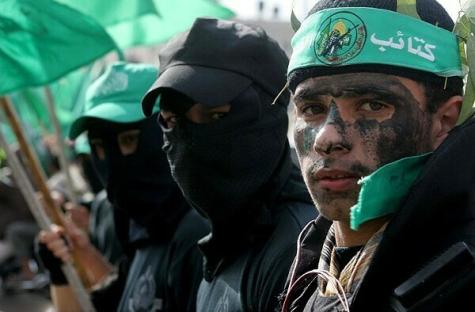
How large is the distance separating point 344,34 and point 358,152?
0.87 feet

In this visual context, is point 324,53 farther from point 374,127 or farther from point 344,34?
point 374,127

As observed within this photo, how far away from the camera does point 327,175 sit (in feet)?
6.53

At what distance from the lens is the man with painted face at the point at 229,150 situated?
9.50ft

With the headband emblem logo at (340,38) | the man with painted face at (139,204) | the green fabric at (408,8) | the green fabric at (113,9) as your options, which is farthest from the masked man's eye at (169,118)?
the green fabric at (113,9)

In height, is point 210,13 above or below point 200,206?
below

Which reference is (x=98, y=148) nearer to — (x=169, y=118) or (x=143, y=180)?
(x=143, y=180)

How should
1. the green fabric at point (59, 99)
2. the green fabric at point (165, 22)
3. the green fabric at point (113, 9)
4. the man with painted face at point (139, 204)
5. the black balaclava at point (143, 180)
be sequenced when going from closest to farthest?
the man with painted face at point (139, 204)
the black balaclava at point (143, 180)
the green fabric at point (113, 9)
the green fabric at point (165, 22)
the green fabric at point (59, 99)

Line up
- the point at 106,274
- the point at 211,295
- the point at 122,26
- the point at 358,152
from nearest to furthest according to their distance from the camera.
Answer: the point at 358,152 → the point at 211,295 → the point at 106,274 → the point at 122,26

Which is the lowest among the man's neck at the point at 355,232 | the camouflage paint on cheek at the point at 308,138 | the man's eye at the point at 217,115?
the man's eye at the point at 217,115

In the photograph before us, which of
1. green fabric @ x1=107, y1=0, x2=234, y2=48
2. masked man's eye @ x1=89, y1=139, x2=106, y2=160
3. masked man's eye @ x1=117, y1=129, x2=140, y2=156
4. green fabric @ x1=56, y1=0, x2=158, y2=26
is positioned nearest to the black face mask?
masked man's eye @ x1=117, y1=129, x2=140, y2=156

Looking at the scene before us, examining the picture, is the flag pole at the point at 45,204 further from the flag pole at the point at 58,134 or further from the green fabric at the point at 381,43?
the green fabric at the point at 381,43

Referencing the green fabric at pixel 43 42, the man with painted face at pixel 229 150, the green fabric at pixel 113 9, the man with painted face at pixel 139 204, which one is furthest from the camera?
the green fabric at pixel 113 9

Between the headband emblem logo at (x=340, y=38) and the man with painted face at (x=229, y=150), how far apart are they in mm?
888

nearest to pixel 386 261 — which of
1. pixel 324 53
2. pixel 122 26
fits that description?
pixel 324 53
